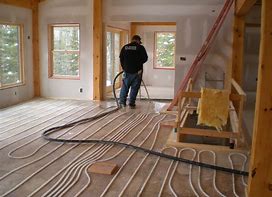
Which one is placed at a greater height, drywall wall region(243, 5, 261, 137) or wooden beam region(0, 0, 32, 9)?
wooden beam region(0, 0, 32, 9)

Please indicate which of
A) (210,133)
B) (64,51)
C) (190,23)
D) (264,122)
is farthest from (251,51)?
(264,122)

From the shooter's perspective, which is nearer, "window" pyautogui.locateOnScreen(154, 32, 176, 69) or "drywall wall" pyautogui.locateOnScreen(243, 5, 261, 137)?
A: "drywall wall" pyautogui.locateOnScreen(243, 5, 261, 137)

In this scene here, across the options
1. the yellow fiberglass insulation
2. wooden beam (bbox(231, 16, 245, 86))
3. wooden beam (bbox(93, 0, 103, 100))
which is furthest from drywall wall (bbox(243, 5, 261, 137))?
wooden beam (bbox(93, 0, 103, 100))

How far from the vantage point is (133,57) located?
24.1ft

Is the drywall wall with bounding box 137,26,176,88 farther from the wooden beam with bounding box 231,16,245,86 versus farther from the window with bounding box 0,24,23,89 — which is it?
the window with bounding box 0,24,23,89

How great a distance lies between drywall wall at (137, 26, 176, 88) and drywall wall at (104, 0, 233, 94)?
13.3ft

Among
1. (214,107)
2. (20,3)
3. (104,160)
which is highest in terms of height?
(20,3)

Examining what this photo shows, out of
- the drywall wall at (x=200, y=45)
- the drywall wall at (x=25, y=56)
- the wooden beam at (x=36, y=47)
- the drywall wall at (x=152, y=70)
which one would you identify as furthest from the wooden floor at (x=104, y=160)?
the drywall wall at (x=152, y=70)

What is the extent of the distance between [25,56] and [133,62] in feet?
9.75

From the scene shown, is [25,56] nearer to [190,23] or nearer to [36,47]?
[36,47]

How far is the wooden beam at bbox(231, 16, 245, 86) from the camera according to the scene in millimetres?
7268

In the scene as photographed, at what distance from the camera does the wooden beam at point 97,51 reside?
8.28 metres

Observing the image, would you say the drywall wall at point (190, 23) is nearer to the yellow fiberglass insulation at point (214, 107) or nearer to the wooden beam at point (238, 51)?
the wooden beam at point (238, 51)

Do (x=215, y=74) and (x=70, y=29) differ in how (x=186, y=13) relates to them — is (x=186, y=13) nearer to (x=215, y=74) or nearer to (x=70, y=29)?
(x=215, y=74)
